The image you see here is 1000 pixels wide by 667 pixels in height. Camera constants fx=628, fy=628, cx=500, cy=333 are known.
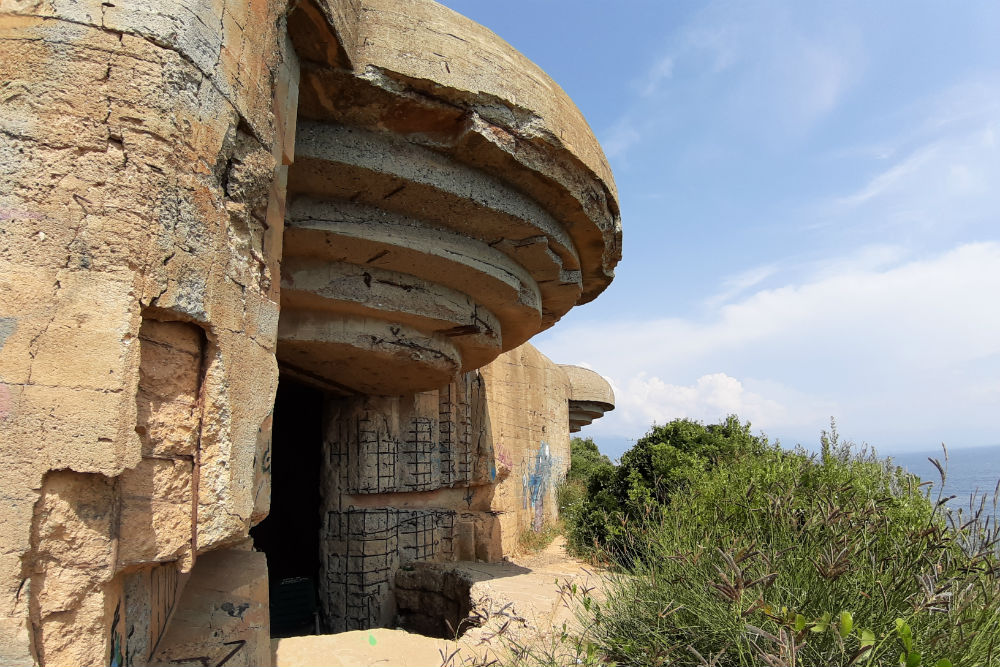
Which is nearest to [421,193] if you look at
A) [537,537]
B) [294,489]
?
[294,489]

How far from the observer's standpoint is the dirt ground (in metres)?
2.59

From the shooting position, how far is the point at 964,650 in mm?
2070

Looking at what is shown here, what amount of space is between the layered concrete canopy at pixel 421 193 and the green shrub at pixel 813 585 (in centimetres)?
168

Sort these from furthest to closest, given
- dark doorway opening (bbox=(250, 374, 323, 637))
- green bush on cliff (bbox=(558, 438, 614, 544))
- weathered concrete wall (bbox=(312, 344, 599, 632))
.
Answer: green bush on cliff (bbox=(558, 438, 614, 544))
dark doorway opening (bbox=(250, 374, 323, 637))
weathered concrete wall (bbox=(312, 344, 599, 632))

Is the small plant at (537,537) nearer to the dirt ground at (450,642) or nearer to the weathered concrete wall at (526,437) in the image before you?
the weathered concrete wall at (526,437)

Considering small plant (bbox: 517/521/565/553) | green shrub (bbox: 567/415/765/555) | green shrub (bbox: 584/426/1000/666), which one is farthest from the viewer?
small plant (bbox: 517/521/565/553)

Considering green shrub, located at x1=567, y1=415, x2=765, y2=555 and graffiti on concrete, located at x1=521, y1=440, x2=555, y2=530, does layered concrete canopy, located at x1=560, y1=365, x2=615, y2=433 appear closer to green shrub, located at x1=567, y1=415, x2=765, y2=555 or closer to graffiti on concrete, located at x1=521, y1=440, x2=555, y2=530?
graffiti on concrete, located at x1=521, y1=440, x2=555, y2=530

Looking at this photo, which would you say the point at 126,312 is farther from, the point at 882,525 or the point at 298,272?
the point at 882,525

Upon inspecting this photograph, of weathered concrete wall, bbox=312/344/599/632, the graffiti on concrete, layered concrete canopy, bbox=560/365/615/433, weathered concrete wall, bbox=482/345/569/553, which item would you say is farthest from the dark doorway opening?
layered concrete canopy, bbox=560/365/615/433

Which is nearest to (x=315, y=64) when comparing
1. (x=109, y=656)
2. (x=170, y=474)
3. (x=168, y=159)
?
(x=168, y=159)

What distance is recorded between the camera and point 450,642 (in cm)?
314

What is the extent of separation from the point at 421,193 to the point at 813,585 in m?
2.39

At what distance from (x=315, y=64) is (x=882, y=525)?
10.1 ft

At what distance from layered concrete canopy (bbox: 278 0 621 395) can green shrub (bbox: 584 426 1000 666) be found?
1.68 metres
